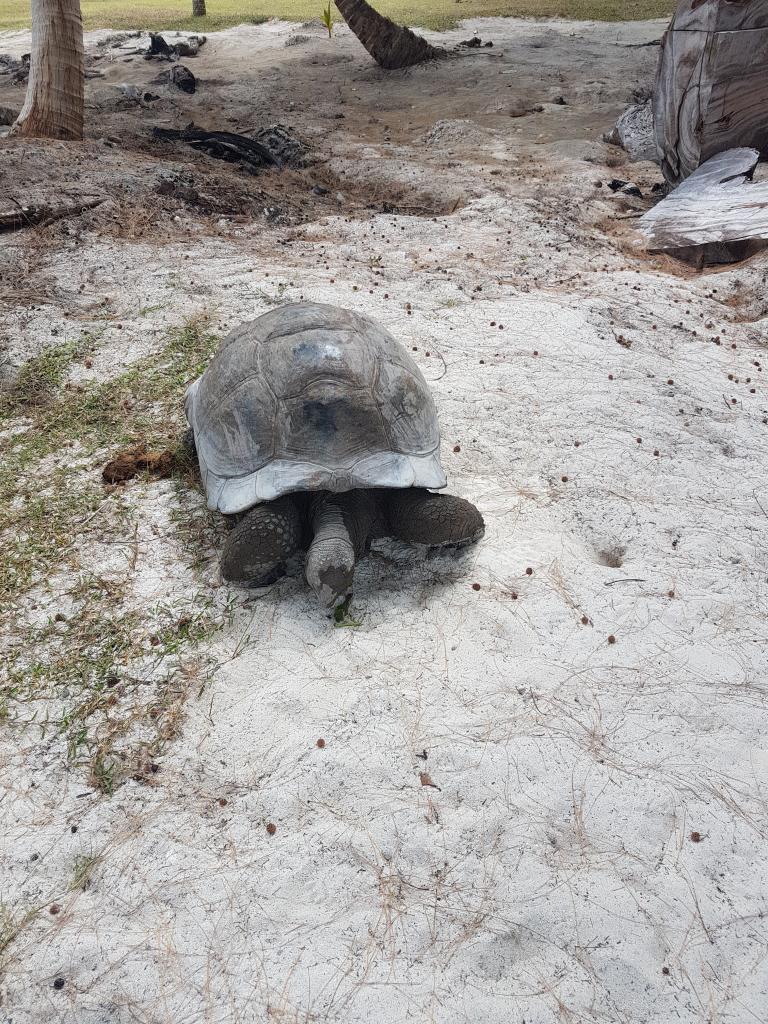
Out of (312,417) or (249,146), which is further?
(249,146)

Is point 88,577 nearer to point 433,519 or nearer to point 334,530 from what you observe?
point 334,530

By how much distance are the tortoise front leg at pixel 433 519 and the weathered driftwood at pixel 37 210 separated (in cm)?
501

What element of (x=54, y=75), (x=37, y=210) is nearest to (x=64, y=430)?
(x=37, y=210)

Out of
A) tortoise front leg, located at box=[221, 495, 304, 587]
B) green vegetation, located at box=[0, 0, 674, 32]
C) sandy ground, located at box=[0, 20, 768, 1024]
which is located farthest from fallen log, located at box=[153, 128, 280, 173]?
green vegetation, located at box=[0, 0, 674, 32]

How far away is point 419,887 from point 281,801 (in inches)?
20.3

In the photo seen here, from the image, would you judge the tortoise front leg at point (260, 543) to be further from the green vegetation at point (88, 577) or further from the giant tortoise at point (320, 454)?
the green vegetation at point (88, 577)

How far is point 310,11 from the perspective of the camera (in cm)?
1991

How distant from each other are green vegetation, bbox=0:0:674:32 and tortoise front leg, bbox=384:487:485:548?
55.1ft

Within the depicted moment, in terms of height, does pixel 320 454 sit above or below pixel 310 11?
below

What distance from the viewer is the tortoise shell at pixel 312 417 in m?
3.03

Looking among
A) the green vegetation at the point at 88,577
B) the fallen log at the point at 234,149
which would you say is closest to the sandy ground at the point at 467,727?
the green vegetation at the point at 88,577

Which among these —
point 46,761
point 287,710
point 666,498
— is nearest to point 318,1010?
point 287,710

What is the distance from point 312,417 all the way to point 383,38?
A: 1292 centimetres

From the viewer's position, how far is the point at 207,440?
3.34 meters
